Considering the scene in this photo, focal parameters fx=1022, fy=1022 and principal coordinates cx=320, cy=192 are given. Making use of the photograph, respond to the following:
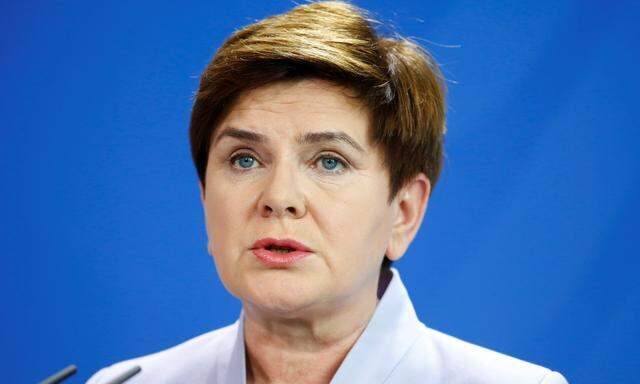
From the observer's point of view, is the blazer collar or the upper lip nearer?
the upper lip

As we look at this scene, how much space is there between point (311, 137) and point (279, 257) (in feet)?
0.62

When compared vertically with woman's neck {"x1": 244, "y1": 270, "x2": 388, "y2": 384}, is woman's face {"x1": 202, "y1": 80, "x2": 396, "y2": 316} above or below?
above

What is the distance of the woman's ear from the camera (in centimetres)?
171

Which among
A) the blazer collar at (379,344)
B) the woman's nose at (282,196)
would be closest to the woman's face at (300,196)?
the woman's nose at (282,196)

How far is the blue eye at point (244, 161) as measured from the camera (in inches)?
62.7

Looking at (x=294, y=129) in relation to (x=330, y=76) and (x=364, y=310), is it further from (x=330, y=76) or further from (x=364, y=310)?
(x=364, y=310)

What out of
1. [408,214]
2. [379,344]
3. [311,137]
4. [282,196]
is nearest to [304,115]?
[311,137]

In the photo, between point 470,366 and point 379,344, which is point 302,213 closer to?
point 379,344

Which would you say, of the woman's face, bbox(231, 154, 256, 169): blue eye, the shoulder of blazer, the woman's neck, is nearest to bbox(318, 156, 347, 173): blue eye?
the woman's face

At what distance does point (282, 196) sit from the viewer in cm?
150

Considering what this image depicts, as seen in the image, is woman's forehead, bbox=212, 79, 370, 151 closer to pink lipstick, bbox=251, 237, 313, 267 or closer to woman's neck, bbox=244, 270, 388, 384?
pink lipstick, bbox=251, 237, 313, 267

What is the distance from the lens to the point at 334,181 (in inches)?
61.2

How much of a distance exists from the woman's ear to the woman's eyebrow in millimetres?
168

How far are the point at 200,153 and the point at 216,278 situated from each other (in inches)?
27.3
